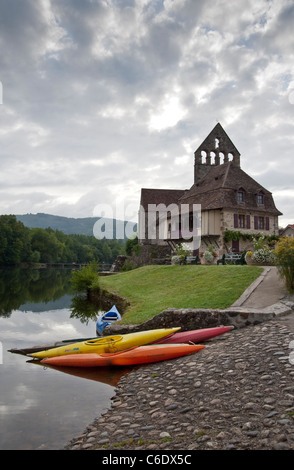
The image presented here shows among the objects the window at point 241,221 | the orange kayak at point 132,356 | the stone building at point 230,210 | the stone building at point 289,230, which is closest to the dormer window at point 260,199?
the stone building at point 230,210

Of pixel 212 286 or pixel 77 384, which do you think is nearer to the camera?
pixel 77 384

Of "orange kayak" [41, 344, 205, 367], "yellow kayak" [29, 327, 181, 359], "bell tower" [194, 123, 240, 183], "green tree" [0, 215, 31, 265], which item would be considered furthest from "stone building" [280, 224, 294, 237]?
"green tree" [0, 215, 31, 265]

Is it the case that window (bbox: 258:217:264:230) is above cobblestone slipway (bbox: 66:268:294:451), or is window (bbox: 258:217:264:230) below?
above

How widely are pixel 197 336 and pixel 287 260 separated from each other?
14.4 feet

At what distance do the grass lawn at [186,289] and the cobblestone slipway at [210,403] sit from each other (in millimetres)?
4189

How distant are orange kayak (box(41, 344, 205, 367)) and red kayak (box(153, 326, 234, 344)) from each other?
0.80 metres

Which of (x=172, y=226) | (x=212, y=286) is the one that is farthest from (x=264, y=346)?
(x=172, y=226)

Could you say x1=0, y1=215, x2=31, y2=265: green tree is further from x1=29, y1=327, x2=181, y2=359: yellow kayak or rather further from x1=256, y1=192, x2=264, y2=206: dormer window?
x1=29, y1=327, x2=181, y2=359: yellow kayak

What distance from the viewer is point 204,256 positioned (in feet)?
76.3

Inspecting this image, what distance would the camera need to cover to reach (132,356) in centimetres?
926

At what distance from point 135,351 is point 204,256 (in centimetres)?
1463

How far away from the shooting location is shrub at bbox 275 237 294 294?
471 inches

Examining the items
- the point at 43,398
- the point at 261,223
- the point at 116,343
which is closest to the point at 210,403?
the point at 43,398
